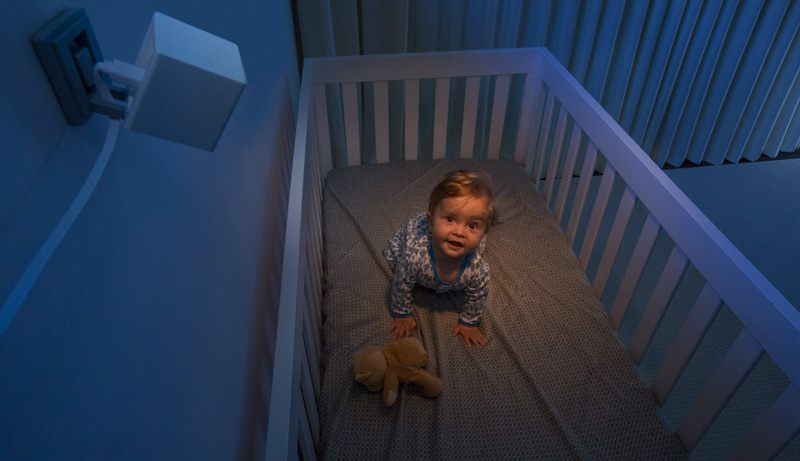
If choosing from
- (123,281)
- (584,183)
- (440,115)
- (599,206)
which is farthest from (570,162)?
(123,281)

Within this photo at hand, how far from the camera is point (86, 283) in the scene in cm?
42

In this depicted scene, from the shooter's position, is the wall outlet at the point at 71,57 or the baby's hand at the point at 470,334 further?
the baby's hand at the point at 470,334

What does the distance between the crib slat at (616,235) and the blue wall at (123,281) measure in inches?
38.5

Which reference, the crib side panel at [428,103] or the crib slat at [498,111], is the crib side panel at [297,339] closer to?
the crib side panel at [428,103]

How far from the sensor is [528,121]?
1970 mm

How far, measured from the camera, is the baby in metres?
1.21

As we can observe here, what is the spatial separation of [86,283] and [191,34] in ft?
0.76

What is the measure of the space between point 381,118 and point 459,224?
2.90 feet

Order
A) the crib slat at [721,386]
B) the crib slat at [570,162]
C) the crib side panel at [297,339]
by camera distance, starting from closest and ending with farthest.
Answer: the crib side panel at [297,339]
the crib slat at [721,386]
the crib slat at [570,162]

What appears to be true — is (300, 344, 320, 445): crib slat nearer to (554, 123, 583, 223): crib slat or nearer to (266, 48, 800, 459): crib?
(266, 48, 800, 459): crib

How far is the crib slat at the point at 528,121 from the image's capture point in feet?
6.16

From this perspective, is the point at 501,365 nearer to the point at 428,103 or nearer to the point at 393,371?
the point at 393,371

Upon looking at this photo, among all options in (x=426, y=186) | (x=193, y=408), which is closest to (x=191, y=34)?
(x=193, y=408)

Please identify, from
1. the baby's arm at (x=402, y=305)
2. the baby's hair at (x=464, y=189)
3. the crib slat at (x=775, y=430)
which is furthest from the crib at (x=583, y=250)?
the baby's hair at (x=464, y=189)
